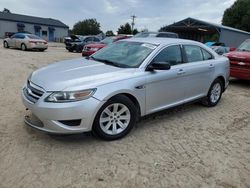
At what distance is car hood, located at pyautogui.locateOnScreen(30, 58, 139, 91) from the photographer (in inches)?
143

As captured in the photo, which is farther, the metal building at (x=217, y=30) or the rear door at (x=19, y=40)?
the metal building at (x=217, y=30)

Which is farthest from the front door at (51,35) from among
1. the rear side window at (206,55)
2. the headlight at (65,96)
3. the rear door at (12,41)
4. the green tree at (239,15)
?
the headlight at (65,96)

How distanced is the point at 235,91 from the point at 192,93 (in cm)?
337

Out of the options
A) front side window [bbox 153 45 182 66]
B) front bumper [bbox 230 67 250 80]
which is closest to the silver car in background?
front bumper [bbox 230 67 250 80]

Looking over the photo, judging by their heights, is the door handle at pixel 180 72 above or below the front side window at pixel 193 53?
below

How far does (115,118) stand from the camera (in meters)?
4.00

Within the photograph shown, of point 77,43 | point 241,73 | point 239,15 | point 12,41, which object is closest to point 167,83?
point 241,73

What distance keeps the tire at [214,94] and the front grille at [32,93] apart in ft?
12.4

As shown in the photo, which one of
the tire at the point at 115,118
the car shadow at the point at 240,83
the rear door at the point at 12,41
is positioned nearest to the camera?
the tire at the point at 115,118

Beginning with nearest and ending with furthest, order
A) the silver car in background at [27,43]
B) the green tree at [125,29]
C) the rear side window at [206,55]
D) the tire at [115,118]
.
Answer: the tire at [115,118] < the rear side window at [206,55] < the silver car in background at [27,43] < the green tree at [125,29]

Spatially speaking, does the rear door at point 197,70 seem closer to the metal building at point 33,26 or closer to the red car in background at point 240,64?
the red car in background at point 240,64

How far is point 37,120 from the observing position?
3818mm

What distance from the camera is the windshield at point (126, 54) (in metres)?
4.45

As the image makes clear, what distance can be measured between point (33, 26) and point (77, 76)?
49.6 m
